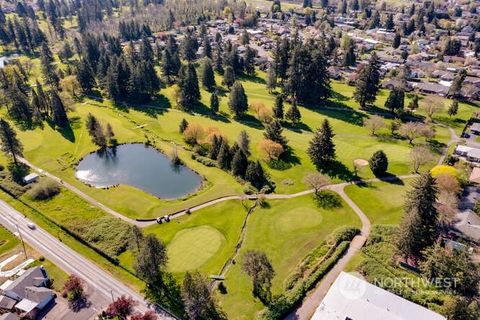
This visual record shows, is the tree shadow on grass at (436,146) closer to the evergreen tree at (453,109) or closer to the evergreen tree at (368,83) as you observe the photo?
the evergreen tree at (453,109)

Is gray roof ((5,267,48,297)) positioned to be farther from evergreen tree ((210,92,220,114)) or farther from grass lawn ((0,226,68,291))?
evergreen tree ((210,92,220,114))

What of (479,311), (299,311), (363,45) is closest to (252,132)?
(299,311)

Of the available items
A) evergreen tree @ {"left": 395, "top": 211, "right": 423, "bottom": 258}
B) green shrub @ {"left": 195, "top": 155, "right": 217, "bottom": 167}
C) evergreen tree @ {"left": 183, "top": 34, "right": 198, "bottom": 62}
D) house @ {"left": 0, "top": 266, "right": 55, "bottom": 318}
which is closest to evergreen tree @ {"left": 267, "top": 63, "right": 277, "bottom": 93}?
evergreen tree @ {"left": 183, "top": 34, "right": 198, "bottom": 62}

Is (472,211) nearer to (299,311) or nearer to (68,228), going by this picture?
(299,311)

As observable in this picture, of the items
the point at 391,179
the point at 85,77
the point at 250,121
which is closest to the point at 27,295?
the point at 391,179

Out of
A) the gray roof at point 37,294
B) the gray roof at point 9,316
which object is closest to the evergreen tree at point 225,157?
the gray roof at point 37,294

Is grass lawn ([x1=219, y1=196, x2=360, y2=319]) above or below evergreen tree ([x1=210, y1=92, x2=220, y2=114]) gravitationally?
below
